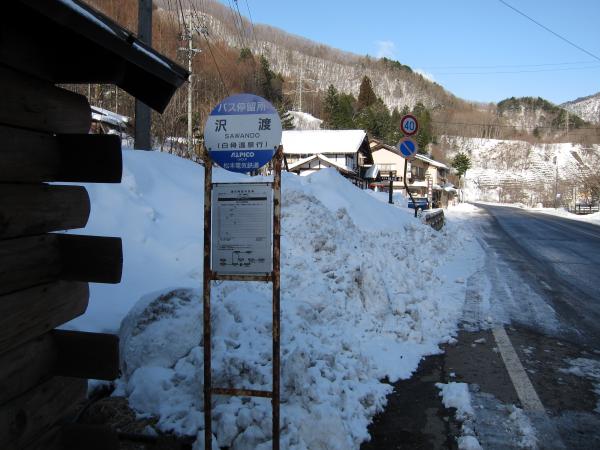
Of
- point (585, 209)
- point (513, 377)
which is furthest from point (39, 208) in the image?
point (585, 209)

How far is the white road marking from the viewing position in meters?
4.37

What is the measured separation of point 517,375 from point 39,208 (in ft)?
15.9

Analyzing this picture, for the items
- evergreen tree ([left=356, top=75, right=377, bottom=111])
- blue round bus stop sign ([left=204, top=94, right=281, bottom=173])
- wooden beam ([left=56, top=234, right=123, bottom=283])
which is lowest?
wooden beam ([left=56, top=234, right=123, bottom=283])

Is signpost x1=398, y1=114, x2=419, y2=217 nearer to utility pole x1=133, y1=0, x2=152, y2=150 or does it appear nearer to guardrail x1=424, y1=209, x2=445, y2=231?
guardrail x1=424, y1=209, x2=445, y2=231

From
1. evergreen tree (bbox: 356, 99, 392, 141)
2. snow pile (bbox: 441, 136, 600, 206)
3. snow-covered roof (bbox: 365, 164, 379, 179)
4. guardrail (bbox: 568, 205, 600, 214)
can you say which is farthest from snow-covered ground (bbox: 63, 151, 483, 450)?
snow pile (bbox: 441, 136, 600, 206)

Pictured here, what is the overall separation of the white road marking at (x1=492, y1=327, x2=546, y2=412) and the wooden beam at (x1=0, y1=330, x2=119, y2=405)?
144 inches

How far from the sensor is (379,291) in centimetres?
679

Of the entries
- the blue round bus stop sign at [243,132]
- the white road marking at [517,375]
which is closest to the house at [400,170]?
the white road marking at [517,375]

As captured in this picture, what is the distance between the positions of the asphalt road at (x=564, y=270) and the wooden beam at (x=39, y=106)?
6.47 meters

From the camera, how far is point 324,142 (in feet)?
149

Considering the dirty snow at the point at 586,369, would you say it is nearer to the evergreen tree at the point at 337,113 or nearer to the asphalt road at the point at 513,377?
the asphalt road at the point at 513,377

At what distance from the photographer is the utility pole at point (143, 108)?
9.96 meters

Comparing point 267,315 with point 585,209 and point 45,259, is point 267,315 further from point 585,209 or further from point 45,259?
point 585,209

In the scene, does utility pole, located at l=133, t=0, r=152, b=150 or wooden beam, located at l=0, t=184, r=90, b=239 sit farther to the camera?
utility pole, located at l=133, t=0, r=152, b=150
